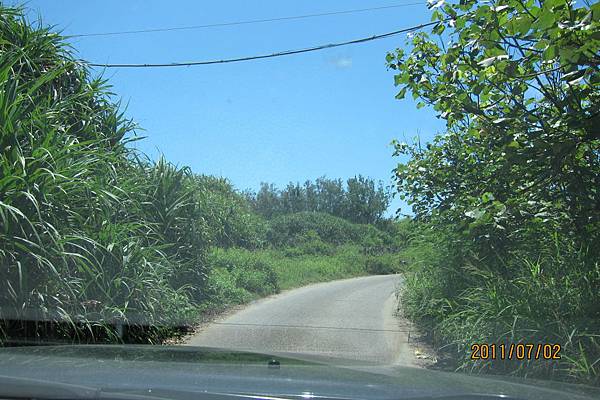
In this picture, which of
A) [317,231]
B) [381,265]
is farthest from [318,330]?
[317,231]

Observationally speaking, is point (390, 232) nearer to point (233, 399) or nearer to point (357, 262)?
point (357, 262)

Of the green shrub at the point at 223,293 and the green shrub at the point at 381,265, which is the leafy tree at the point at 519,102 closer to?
the green shrub at the point at 223,293

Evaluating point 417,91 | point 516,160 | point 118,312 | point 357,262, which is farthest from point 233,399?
point 357,262

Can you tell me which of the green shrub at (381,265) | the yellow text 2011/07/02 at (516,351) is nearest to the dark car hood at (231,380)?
the yellow text 2011/07/02 at (516,351)

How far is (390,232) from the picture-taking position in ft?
191

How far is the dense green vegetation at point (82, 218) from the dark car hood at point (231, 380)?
3.05m

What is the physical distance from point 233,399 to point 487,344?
4.93 metres

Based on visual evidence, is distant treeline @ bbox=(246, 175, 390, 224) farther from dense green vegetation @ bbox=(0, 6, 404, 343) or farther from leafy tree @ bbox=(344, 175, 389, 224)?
dense green vegetation @ bbox=(0, 6, 404, 343)

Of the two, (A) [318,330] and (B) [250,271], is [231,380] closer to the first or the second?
(A) [318,330]

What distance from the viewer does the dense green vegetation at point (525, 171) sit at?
5609mm

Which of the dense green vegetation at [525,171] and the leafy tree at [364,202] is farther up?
the leafy tree at [364,202]

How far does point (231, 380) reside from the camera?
314 cm

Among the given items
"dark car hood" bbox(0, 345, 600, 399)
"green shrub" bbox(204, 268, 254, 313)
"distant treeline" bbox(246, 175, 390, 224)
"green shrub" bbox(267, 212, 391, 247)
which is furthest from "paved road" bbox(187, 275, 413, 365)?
"distant treeline" bbox(246, 175, 390, 224)

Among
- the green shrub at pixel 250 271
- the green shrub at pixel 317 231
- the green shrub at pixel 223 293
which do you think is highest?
the green shrub at pixel 317 231
